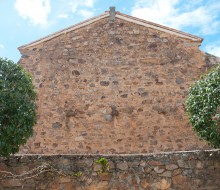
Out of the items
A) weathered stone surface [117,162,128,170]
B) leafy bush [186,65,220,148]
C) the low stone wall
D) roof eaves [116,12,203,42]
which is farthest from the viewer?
roof eaves [116,12,203,42]

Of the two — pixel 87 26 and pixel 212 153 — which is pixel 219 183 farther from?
pixel 87 26

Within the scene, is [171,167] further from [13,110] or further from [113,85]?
[113,85]

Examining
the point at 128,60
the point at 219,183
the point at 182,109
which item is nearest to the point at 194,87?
the point at 219,183

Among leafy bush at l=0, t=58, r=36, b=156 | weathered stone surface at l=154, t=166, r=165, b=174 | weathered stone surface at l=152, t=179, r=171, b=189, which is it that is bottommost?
weathered stone surface at l=152, t=179, r=171, b=189

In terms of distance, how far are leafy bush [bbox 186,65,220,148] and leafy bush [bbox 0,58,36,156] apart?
378cm

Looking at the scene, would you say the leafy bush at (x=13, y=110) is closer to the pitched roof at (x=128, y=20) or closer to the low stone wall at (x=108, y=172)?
the low stone wall at (x=108, y=172)

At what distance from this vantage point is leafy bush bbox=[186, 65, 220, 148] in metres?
8.70

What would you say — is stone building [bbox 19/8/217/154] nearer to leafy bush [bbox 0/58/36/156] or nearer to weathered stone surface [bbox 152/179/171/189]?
leafy bush [bbox 0/58/36/156]

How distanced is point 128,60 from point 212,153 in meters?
6.02

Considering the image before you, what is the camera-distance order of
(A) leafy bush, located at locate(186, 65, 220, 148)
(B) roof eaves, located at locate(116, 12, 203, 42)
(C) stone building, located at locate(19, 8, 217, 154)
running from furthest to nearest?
1. (B) roof eaves, located at locate(116, 12, 203, 42)
2. (C) stone building, located at locate(19, 8, 217, 154)
3. (A) leafy bush, located at locate(186, 65, 220, 148)

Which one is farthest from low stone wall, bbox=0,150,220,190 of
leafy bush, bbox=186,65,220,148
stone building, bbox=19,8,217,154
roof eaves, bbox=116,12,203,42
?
roof eaves, bbox=116,12,203,42

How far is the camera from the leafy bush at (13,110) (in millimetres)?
8148

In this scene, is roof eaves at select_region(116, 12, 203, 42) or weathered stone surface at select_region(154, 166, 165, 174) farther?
roof eaves at select_region(116, 12, 203, 42)

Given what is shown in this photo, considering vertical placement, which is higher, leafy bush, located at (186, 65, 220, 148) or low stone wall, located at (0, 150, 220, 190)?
leafy bush, located at (186, 65, 220, 148)
